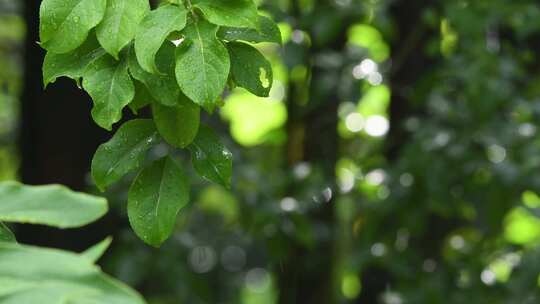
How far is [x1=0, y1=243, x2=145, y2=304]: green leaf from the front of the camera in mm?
833

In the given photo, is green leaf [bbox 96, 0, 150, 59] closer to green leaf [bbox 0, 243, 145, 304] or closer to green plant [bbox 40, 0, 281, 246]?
green plant [bbox 40, 0, 281, 246]

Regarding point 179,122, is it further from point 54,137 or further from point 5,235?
point 54,137

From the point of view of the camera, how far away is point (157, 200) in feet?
4.71

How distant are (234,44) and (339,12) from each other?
2.02 m

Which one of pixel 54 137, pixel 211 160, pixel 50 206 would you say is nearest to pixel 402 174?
pixel 54 137

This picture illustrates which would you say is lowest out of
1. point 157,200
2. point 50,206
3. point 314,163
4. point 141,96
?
point 314,163

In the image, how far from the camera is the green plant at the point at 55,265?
84 centimetres

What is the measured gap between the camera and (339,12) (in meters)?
3.41

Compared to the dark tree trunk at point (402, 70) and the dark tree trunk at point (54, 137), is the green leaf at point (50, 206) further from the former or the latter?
the dark tree trunk at point (402, 70)

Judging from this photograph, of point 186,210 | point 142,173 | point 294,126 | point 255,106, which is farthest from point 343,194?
point 255,106

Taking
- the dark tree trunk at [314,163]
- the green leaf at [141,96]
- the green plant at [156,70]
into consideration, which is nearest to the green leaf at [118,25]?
the green plant at [156,70]

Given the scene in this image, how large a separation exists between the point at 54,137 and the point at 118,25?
2561 mm

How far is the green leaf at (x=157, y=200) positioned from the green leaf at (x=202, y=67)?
18 cm

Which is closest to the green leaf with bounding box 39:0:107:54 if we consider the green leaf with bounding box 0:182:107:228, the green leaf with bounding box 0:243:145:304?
the green leaf with bounding box 0:182:107:228
